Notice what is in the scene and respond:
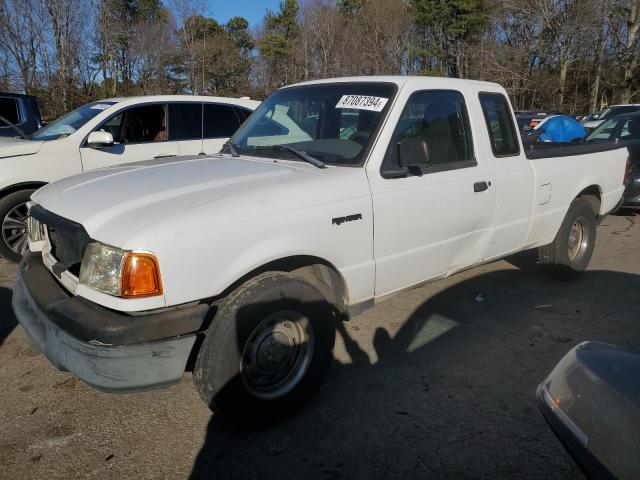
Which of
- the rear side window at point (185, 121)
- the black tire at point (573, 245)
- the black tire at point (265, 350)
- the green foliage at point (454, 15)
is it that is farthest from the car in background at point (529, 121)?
the green foliage at point (454, 15)

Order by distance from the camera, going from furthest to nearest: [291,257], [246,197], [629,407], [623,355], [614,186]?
[614,186], [291,257], [246,197], [623,355], [629,407]

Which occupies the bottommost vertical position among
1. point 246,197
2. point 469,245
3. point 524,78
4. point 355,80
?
point 469,245

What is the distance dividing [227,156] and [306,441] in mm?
2071

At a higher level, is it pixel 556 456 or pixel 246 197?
pixel 246 197

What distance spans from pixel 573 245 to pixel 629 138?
5037 mm

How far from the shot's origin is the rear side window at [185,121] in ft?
21.8

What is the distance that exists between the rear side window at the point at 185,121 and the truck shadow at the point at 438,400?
12.4 ft

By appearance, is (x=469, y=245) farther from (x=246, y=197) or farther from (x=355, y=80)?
(x=246, y=197)

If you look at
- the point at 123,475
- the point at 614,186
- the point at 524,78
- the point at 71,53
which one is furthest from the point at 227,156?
the point at 524,78

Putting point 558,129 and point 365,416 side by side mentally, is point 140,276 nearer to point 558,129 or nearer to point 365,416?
point 365,416

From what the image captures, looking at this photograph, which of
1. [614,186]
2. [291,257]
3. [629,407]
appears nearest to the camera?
[629,407]

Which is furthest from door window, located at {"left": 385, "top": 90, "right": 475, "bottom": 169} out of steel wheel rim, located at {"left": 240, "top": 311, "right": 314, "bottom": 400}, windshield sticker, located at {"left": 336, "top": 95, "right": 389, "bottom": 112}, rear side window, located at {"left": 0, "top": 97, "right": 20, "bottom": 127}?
rear side window, located at {"left": 0, "top": 97, "right": 20, "bottom": 127}

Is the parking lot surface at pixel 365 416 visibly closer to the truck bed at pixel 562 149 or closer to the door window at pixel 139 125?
the truck bed at pixel 562 149

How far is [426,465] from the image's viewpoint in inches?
98.9
